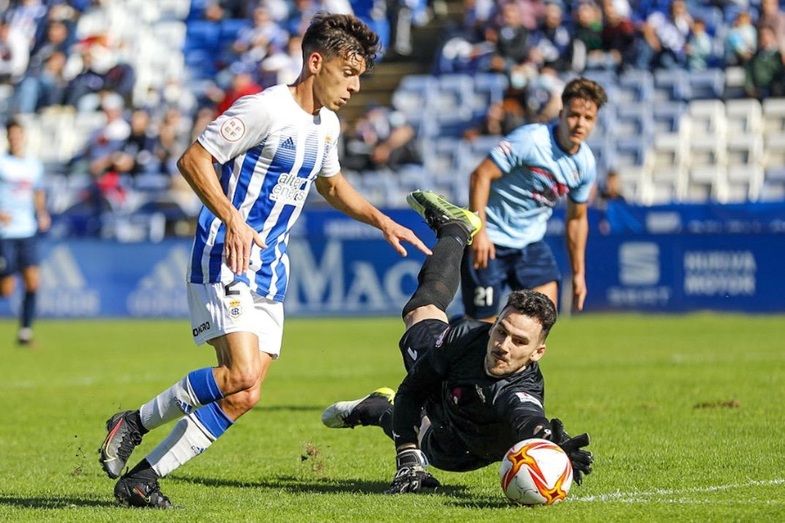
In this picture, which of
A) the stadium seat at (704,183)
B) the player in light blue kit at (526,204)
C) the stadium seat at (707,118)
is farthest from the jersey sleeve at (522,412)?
the stadium seat at (707,118)

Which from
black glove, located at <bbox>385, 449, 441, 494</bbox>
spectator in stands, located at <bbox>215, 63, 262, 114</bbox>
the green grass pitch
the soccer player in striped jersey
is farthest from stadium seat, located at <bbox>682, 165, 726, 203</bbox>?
the soccer player in striped jersey

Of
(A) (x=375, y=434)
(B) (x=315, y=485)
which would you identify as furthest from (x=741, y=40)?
(B) (x=315, y=485)

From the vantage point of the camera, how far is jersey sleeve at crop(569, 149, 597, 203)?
10344 millimetres

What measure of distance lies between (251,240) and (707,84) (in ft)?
63.2

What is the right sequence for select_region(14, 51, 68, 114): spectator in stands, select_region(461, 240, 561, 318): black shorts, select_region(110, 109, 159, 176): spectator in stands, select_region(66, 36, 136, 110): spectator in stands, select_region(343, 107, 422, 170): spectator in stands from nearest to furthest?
select_region(461, 240, 561, 318): black shorts < select_region(343, 107, 422, 170): spectator in stands < select_region(110, 109, 159, 176): spectator in stands < select_region(66, 36, 136, 110): spectator in stands < select_region(14, 51, 68, 114): spectator in stands

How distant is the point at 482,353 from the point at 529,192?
3792 mm

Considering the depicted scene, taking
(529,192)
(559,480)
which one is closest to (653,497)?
(559,480)

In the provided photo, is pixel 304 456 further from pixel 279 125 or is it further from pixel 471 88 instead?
pixel 471 88

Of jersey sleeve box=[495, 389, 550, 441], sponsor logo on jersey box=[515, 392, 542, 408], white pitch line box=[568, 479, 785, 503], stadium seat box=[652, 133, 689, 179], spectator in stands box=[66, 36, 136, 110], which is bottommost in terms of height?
white pitch line box=[568, 479, 785, 503]

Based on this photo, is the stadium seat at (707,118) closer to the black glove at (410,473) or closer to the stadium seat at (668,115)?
the stadium seat at (668,115)

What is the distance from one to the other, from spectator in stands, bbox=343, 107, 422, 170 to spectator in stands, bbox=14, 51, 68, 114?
769 cm

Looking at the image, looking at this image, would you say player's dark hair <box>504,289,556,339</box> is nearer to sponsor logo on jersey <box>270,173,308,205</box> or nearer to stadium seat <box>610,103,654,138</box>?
sponsor logo on jersey <box>270,173,308,205</box>

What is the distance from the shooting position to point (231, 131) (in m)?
6.65

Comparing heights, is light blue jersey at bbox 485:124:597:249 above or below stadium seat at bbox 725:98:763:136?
below
